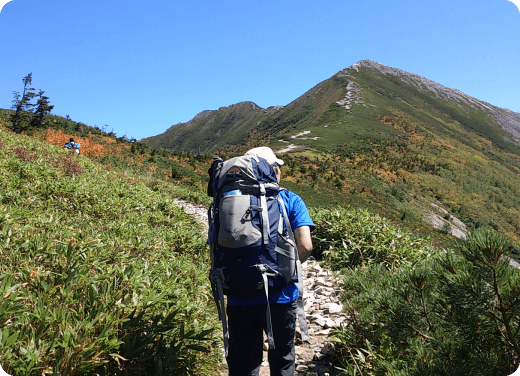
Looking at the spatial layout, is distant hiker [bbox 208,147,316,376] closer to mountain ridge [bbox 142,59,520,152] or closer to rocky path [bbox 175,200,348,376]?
rocky path [bbox 175,200,348,376]

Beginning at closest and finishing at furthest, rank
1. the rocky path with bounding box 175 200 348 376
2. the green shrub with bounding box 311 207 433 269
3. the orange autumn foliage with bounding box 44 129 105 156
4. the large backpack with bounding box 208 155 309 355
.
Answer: the large backpack with bounding box 208 155 309 355 < the rocky path with bounding box 175 200 348 376 < the green shrub with bounding box 311 207 433 269 < the orange autumn foliage with bounding box 44 129 105 156

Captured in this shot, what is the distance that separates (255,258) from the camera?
6.38 ft

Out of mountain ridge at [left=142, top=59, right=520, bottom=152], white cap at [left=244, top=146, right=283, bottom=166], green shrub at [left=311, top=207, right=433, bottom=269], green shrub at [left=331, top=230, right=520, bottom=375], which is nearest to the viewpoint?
green shrub at [left=331, top=230, right=520, bottom=375]

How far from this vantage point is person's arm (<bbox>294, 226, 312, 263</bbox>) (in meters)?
2.20

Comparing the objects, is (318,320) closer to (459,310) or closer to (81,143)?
(459,310)

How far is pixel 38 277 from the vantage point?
8.98ft

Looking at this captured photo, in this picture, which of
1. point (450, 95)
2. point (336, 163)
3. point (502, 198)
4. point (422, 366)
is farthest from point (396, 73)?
point (422, 366)

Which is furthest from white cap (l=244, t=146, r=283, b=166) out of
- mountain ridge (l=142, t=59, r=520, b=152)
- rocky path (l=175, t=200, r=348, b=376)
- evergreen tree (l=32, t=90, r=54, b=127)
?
mountain ridge (l=142, t=59, r=520, b=152)

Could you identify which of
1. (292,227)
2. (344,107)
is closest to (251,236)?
(292,227)

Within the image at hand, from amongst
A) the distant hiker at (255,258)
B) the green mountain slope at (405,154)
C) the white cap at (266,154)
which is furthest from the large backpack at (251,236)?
the green mountain slope at (405,154)

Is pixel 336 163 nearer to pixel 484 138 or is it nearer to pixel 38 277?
pixel 38 277

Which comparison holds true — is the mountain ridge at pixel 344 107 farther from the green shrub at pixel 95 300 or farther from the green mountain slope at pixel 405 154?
the green shrub at pixel 95 300

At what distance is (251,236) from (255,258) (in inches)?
6.0

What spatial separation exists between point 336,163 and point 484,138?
6289 centimetres
